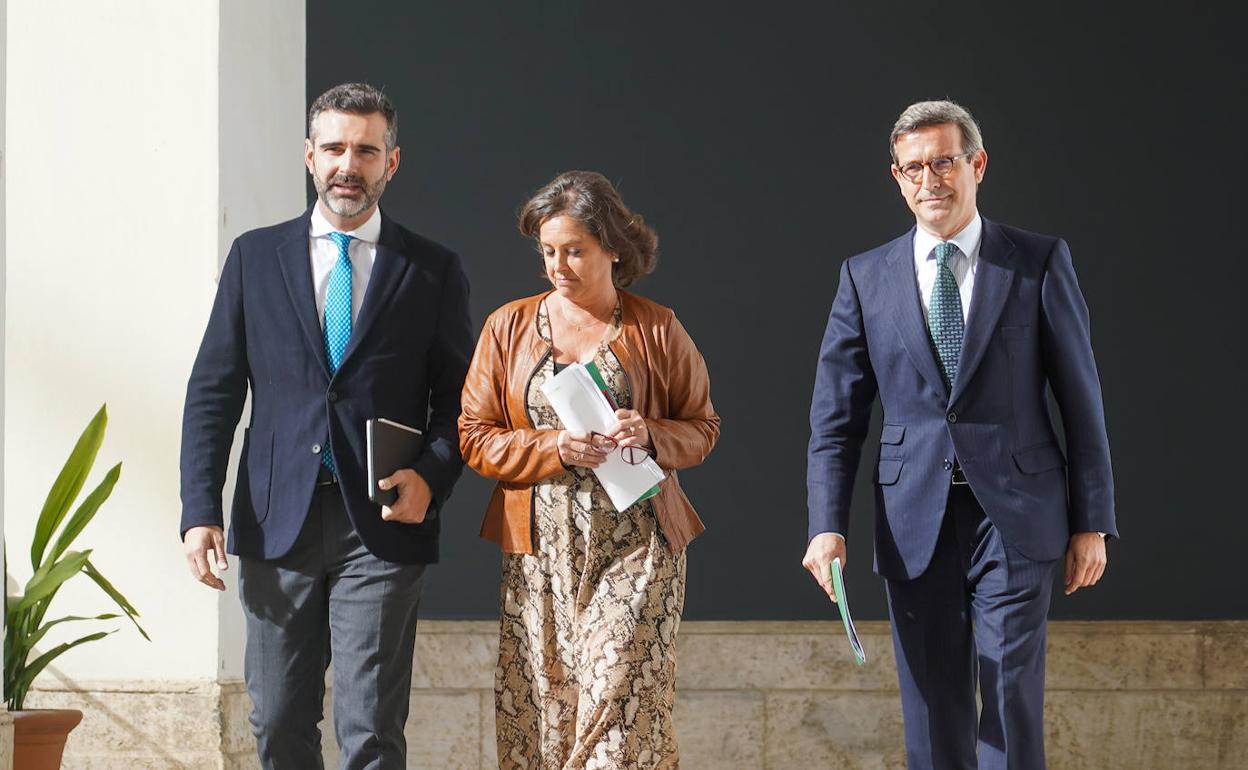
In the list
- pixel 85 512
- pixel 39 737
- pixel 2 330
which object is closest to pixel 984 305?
pixel 2 330

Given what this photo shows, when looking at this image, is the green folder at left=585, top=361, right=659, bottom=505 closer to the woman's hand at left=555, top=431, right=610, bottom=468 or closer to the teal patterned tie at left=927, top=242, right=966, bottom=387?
the woman's hand at left=555, top=431, right=610, bottom=468

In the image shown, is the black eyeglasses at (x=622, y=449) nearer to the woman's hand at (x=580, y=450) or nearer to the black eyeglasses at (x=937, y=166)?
the woman's hand at (x=580, y=450)

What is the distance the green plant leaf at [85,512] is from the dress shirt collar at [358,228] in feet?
3.50

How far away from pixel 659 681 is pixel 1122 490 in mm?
2996

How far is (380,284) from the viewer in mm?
3439

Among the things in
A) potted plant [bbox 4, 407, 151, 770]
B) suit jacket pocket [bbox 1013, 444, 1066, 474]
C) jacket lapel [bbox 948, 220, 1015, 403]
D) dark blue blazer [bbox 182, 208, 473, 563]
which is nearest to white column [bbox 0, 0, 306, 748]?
potted plant [bbox 4, 407, 151, 770]

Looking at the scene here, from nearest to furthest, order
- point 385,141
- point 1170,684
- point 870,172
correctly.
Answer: point 385,141 < point 1170,684 < point 870,172

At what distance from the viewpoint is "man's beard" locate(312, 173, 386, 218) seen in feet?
11.2

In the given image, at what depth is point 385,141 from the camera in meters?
3.47

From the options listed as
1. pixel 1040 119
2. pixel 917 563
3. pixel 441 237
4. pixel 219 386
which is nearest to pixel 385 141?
pixel 219 386

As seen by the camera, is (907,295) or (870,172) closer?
(907,295)

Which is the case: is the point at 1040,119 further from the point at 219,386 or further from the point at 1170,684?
the point at 219,386

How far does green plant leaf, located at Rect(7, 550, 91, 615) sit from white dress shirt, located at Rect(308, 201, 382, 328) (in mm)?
1116

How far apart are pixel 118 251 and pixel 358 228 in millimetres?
1450
